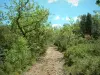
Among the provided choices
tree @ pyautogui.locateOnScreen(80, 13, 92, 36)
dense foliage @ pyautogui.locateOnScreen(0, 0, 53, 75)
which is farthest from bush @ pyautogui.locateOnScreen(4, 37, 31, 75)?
tree @ pyautogui.locateOnScreen(80, 13, 92, 36)

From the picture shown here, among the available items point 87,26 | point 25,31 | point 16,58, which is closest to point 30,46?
point 25,31

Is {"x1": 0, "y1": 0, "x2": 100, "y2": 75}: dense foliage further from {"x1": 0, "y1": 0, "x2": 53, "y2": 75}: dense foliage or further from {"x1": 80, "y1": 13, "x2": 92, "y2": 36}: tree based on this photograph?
{"x1": 80, "y1": 13, "x2": 92, "y2": 36}: tree

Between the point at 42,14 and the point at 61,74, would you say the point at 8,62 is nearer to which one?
the point at 61,74

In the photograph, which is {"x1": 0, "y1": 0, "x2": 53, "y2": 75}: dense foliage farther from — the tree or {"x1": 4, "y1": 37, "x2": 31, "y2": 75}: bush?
the tree

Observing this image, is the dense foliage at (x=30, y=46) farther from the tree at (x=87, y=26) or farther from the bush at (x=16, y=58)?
the tree at (x=87, y=26)

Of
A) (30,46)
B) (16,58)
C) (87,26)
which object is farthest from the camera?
(87,26)

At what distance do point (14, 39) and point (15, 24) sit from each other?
252 inches

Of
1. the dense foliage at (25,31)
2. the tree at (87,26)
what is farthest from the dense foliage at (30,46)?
the tree at (87,26)

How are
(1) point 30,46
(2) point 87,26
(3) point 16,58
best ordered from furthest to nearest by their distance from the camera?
(2) point 87,26 → (1) point 30,46 → (3) point 16,58

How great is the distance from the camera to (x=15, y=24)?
961 inches

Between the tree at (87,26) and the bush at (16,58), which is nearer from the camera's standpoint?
the bush at (16,58)

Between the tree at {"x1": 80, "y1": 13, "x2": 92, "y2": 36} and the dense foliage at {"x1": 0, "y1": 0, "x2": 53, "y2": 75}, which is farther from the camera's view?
the tree at {"x1": 80, "y1": 13, "x2": 92, "y2": 36}

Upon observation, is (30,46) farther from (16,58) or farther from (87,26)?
(87,26)

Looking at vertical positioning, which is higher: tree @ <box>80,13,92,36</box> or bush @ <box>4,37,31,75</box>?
tree @ <box>80,13,92,36</box>
